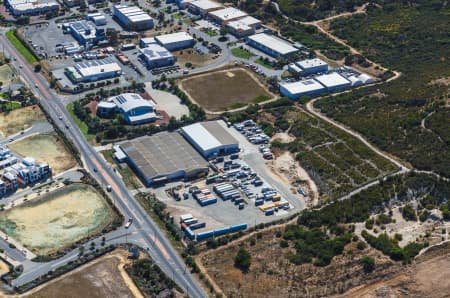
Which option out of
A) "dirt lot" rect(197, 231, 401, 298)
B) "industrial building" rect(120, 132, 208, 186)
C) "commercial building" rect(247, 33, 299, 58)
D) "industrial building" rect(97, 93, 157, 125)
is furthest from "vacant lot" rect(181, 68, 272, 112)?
"dirt lot" rect(197, 231, 401, 298)

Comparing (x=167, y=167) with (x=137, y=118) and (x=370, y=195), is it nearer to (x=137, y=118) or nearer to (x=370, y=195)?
(x=137, y=118)

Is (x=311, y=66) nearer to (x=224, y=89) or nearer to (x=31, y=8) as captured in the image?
(x=224, y=89)

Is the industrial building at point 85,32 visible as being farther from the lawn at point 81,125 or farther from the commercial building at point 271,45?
the commercial building at point 271,45

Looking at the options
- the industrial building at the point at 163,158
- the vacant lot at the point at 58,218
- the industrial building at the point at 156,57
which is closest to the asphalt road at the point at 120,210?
the vacant lot at the point at 58,218

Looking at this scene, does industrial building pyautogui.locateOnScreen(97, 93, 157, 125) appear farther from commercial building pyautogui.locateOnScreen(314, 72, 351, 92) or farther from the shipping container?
commercial building pyautogui.locateOnScreen(314, 72, 351, 92)

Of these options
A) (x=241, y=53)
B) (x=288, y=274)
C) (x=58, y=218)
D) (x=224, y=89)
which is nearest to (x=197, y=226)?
(x=288, y=274)

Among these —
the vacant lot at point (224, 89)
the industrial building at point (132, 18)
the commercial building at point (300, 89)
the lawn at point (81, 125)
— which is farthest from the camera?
the industrial building at point (132, 18)
